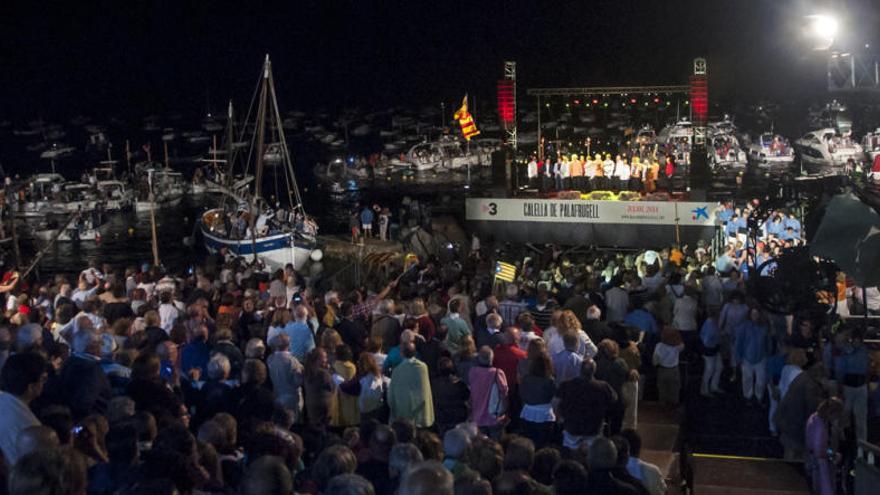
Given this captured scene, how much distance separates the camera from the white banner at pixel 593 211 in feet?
74.7

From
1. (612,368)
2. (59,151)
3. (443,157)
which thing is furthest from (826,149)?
(59,151)

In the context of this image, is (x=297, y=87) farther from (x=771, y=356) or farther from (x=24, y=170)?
(x=771, y=356)

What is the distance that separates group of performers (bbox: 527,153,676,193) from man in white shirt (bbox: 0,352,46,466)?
1929 cm

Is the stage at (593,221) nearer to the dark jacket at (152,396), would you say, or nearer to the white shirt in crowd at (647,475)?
the white shirt in crowd at (647,475)

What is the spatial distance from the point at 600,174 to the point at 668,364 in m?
15.1

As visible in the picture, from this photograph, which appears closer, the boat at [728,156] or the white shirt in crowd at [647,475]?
the white shirt in crowd at [647,475]

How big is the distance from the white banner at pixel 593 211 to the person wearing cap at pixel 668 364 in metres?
12.8

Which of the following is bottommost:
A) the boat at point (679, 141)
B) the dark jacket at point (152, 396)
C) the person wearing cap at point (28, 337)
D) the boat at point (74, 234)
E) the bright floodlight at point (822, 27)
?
the boat at point (74, 234)

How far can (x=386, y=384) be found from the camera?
8.15m

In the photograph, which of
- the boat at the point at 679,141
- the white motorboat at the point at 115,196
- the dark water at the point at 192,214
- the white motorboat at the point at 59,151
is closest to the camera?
the boat at the point at 679,141

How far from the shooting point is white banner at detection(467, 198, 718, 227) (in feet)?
74.7

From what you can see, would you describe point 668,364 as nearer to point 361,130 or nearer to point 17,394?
point 17,394

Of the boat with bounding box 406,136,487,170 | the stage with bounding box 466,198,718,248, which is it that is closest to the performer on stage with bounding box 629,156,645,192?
the stage with bounding box 466,198,718,248

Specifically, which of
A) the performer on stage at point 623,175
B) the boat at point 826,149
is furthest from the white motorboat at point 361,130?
the performer on stage at point 623,175
